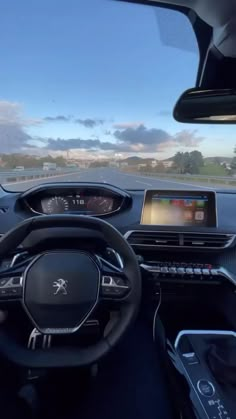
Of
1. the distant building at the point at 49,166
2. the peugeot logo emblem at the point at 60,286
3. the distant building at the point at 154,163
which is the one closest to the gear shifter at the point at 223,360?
the peugeot logo emblem at the point at 60,286

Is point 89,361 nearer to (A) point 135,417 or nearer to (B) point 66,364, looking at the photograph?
(B) point 66,364

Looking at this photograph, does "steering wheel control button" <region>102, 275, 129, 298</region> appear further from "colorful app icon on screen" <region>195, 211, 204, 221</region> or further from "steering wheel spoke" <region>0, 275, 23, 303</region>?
"colorful app icon on screen" <region>195, 211, 204, 221</region>

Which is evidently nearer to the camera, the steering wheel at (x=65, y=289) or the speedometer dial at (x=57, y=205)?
the steering wheel at (x=65, y=289)

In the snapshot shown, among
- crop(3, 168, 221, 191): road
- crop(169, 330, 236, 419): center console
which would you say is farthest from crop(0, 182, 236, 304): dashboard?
crop(169, 330, 236, 419): center console

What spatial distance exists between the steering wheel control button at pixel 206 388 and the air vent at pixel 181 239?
46.8 inches

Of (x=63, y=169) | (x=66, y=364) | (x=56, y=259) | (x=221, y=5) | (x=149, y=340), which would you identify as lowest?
(x=149, y=340)

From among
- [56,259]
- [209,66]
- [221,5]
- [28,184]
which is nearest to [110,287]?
[56,259]

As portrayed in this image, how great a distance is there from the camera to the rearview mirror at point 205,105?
7.82 feet

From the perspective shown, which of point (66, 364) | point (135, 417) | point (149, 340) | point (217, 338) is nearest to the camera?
point (66, 364)

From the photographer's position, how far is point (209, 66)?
292 centimetres

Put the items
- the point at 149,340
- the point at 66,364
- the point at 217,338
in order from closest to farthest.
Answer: the point at 66,364 → the point at 149,340 → the point at 217,338

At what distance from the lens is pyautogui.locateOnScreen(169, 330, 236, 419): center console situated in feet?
6.75

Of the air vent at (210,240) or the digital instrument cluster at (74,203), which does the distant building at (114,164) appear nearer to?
the digital instrument cluster at (74,203)

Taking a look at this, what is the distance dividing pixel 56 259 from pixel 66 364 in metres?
0.45
